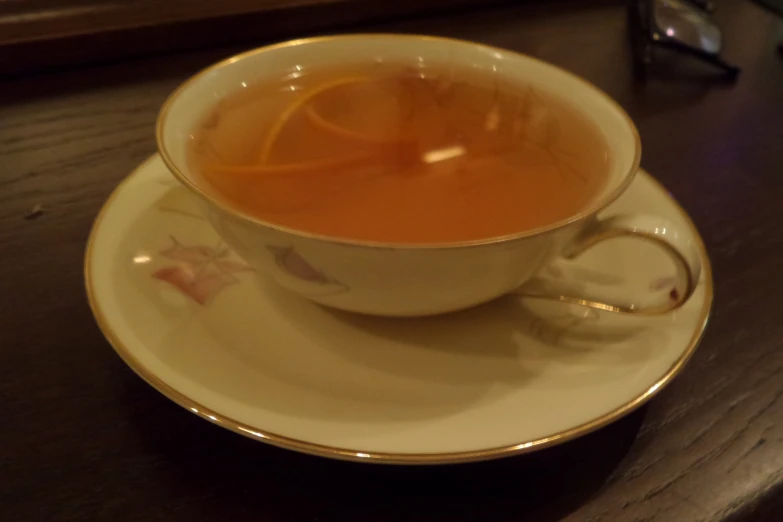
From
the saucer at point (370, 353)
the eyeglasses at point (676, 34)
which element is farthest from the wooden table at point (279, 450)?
the eyeglasses at point (676, 34)

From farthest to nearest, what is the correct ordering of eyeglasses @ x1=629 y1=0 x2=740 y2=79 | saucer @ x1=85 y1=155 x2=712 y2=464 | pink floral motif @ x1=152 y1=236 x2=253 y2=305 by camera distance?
eyeglasses @ x1=629 y1=0 x2=740 y2=79 → pink floral motif @ x1=152 y1=236 x2=253 y2=305 → saucer @ x1=85 y1=155 x2=712 y2=464

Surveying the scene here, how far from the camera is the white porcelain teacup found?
385 millimetres

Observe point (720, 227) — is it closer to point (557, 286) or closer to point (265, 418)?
point (557, 286)

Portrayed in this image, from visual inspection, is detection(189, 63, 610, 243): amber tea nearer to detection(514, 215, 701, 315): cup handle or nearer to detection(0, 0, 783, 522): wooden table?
detection(514, 215, 701, 315): cup handle

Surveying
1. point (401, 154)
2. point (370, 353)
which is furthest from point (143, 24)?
point (370, 353)

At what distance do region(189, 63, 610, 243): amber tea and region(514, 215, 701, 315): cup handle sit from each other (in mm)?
30

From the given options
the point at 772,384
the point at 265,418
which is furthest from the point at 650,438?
the point at 265,418

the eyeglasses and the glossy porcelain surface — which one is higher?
the glossy porcelain surface

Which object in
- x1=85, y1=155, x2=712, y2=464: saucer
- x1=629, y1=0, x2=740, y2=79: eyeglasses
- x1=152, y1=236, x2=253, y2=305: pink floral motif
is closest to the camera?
x1=85, y1=155, x2=712, y2=464: saucer

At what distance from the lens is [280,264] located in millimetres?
417

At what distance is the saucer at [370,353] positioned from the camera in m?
0.38

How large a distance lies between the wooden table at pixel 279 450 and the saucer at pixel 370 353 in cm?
3

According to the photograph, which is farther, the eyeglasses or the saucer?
the eyeglasses

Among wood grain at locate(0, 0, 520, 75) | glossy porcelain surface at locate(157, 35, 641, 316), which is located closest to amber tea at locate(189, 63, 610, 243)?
glossy porcelain surface at locate(157, 35, 641, 316)
